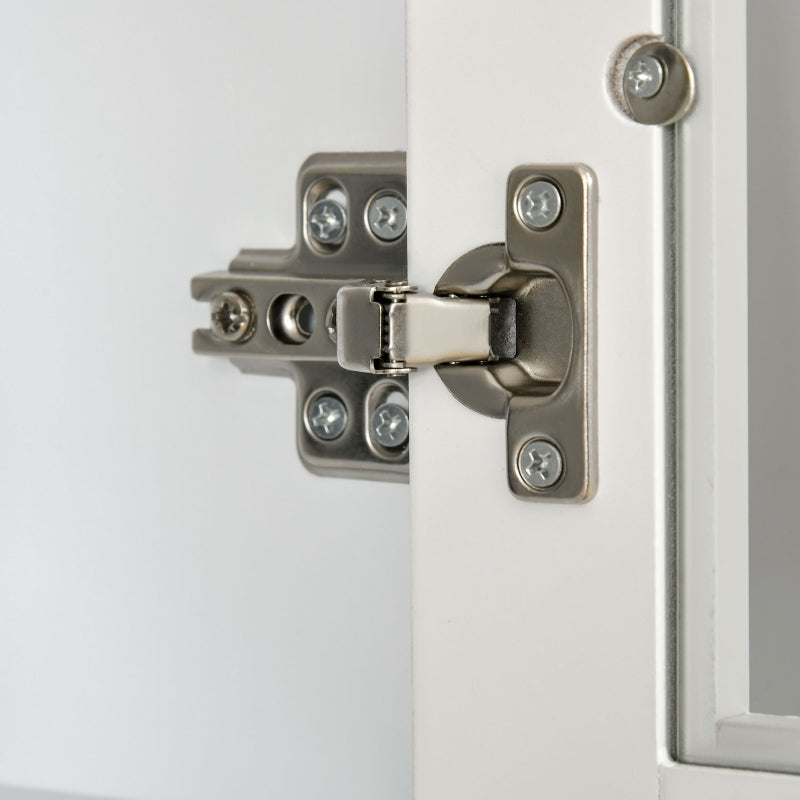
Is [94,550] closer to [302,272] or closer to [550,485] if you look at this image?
[302,272]

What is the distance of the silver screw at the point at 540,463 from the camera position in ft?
1.44

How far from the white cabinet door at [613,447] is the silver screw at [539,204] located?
0.03ft

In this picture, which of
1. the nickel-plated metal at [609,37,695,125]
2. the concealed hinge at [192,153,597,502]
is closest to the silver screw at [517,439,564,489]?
the concealed hinge at [192,153,597,502]

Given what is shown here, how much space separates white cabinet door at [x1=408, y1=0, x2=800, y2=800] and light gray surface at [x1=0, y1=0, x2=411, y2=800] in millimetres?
144

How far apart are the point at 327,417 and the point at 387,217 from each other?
0.11m

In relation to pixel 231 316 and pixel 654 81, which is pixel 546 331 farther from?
pixel 231 316

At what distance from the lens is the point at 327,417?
0.60 m

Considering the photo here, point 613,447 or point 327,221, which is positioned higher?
point 327,221

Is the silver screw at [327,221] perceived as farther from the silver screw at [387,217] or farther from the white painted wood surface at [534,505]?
the white painted wood surface at [534,505]

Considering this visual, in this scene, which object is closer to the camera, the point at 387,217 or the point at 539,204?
the point at 539,204

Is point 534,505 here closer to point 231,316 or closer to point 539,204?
point 539,204

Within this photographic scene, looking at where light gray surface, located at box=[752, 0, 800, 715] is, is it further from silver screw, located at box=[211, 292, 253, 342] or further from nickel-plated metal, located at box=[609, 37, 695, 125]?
silver screw, located at box=[211, 292, 253, 342]

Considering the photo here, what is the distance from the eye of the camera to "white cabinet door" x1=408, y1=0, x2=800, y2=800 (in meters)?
0.43

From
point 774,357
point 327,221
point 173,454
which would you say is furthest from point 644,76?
point 173,454
